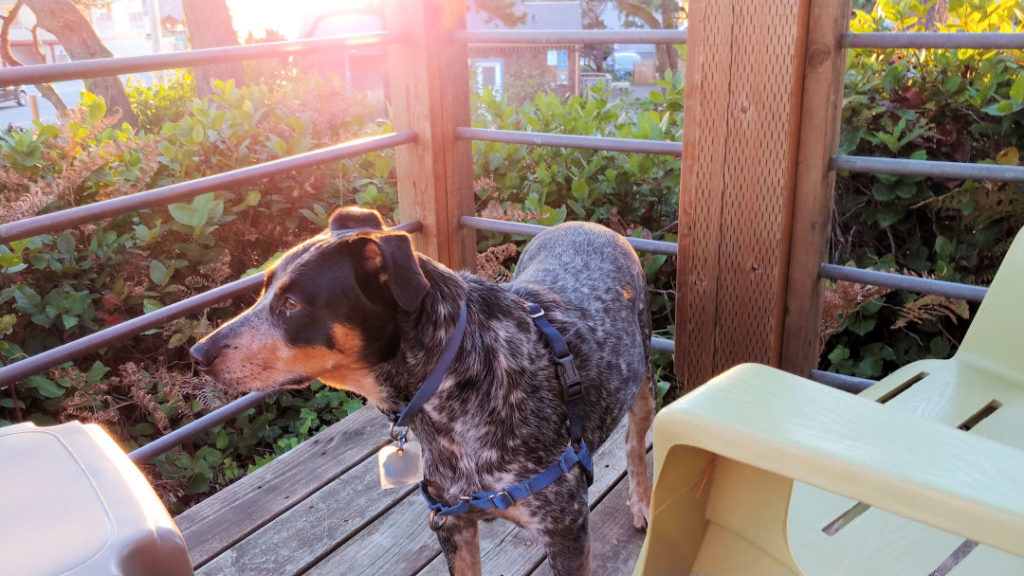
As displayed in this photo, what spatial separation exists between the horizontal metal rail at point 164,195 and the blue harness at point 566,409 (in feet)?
3.40

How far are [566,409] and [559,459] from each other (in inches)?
5.2

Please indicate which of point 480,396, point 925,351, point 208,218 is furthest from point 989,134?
point 208,218

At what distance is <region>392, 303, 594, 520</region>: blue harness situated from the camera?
1.96m

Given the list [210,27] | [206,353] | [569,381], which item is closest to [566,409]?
[569,381]

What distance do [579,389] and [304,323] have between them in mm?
697

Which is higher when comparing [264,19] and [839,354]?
[264,19]

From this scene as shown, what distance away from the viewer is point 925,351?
12.0 feet

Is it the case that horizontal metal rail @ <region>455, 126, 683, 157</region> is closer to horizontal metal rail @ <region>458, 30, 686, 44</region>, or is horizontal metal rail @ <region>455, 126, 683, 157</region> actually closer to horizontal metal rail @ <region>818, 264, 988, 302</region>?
horizontal metal rail @ <region>458, 30, 686, 44</region>

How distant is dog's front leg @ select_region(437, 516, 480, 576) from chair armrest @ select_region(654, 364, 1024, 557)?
1.02 m

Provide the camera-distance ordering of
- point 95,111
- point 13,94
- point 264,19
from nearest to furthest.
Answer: point 95,111 → point 264,19 → point 13,94

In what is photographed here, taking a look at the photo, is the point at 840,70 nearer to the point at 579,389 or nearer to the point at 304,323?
the point at 579,389

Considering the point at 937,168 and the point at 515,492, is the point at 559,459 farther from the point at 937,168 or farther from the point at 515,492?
the point at 937,168

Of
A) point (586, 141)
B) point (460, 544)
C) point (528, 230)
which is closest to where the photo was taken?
point (460, 544)

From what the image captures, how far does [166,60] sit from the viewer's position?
2461mm
